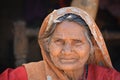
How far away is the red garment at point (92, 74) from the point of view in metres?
2.63

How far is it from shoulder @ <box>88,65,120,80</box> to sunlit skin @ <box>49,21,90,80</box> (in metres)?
0.15

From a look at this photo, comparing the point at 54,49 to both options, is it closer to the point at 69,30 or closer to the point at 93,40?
the point at 69,30

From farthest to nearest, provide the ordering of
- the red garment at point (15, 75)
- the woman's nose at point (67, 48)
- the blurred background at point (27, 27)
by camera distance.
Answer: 1. the blurred background at point (27, 27)
2. the red garment at point (15, 75)
3. the woman's nose at point (67, 48)

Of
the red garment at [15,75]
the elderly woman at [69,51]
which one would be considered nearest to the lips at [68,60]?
the elderly woman at [69,51]

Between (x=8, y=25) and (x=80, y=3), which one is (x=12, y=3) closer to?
(x=8, y=25)

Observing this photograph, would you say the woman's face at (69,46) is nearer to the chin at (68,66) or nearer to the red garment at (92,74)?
the chin at (68,66)

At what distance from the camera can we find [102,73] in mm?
2672

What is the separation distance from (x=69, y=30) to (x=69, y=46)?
3.6 inches

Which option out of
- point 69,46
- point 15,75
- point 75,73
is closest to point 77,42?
point 69,46

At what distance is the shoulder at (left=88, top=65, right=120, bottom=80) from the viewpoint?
266cm

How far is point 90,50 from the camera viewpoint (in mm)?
2615

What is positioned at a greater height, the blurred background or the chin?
the chin

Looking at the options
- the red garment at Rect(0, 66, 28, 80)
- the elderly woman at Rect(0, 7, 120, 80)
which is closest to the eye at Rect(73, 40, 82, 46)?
the elderly woman at Rect(0, 7, 120, 80)

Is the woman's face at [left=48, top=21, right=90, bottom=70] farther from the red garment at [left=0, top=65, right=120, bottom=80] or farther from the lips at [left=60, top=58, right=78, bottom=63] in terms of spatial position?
the red garment at [left=0, top=65, right=120, bottom=80]
